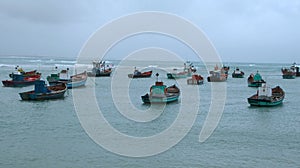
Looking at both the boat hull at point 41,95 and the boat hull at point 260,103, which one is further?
the boat hull at point 41,95

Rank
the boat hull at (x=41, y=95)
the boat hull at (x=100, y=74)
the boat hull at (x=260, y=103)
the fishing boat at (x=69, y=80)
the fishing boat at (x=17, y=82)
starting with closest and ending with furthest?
1. the boat hull at (x=260, y=103)
2. the boat hull at (x=41, y=95)
3. the fishing boat at (x=69, y=80)
4. the fishing boat at (x=17, y=82)
5. the boat hull at (x=100, y=74)

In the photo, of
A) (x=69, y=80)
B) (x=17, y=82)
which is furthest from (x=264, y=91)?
(x=17, y=82)

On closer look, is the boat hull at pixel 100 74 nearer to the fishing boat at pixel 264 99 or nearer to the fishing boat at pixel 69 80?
the fishing boat at pixel 69 80

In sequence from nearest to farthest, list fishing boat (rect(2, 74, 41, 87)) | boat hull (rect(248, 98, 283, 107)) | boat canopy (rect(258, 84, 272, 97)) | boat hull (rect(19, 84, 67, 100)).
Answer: boat hull (rect(248, 98, 283, 107)), boat canopy (rect(258, 84, 272, 97)), boat hull (rect(19, 84, 67, 100)), fishing boat (rect(2, 74, 41, 87))

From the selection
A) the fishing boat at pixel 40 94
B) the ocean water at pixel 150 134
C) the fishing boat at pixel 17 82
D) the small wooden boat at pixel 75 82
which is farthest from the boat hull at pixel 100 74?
the ocean water at pixel 150 134

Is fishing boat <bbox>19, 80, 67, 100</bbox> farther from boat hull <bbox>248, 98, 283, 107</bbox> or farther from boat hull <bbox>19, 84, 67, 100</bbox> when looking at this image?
boat hull <bbox>248, 98, 283, 107</bbox>

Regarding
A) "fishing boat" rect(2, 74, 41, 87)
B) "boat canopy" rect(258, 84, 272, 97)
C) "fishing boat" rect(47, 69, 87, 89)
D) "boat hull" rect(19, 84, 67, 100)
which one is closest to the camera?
"boat canopy" rect(258, 84, 272, 97)

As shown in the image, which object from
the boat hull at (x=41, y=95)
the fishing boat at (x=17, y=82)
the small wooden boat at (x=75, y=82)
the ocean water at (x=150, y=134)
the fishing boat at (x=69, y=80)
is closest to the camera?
the ocean water at (x=150, y=134)

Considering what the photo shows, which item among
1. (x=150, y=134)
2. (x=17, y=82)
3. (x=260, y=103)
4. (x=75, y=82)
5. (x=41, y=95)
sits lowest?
(x=150, y=134)

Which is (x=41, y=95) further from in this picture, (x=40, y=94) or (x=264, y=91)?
(x=264, y=91)

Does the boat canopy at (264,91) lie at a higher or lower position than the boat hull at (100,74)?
lower

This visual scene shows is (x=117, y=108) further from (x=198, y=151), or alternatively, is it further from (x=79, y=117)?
(x=198, y=151)

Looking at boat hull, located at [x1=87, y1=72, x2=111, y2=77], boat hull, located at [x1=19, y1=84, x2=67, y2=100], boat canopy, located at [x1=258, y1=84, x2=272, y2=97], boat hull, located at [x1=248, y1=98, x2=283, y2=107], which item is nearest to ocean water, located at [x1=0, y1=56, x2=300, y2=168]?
boat hull, located at [x1=248, y1=98, x2=283, y2=107]

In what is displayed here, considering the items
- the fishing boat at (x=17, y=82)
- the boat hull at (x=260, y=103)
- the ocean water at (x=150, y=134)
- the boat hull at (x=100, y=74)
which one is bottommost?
the ocean water at (x=150, y=134)
